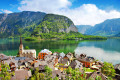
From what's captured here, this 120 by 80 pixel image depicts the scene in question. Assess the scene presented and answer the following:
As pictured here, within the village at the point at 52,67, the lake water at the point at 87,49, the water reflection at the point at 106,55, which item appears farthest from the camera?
the lake water at the point at 87,49

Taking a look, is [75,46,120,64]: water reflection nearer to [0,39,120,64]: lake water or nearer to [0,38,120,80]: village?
[0,39,120,64]: lake water

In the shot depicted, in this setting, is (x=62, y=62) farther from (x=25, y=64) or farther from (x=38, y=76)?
(x=38, y=76)

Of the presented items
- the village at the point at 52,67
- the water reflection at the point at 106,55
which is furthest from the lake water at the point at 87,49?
the village at the point at 52,67

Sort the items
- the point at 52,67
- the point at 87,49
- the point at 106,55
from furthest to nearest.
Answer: the point at 87,49
the point at 106,55
the point at 52,67

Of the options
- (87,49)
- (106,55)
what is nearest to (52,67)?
(106,55)

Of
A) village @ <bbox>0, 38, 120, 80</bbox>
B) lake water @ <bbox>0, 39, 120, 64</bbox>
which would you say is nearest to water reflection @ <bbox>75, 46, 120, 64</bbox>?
lake water @ <bbox>0, 39, 120, 64</bbox>

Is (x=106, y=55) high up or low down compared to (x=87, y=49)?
down

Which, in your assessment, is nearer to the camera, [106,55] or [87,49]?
[106,55]

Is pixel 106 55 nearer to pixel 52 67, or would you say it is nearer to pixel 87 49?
pixel 87 49

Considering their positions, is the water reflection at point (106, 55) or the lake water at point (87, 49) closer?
the water reflection at point (106, 55)

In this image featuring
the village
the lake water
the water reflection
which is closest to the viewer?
the village

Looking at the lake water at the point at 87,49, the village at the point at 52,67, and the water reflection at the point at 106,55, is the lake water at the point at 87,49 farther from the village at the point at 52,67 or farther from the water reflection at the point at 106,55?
the village at the point at 52,67

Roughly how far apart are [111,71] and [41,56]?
119 feet

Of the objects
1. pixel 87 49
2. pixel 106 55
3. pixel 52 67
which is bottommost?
pixel 106 55
